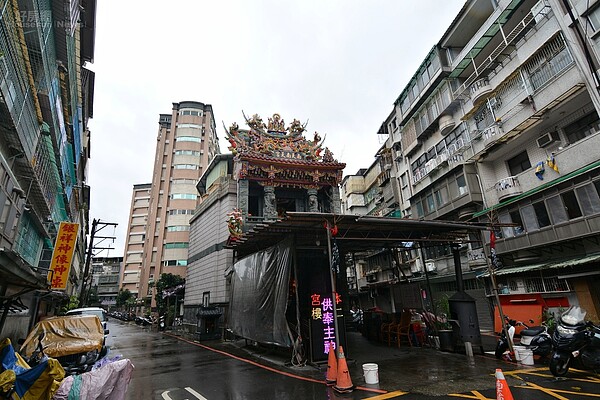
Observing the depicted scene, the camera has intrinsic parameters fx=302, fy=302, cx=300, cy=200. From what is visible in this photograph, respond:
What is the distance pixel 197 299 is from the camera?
935 inches

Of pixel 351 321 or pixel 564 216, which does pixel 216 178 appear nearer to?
pixel 351 321

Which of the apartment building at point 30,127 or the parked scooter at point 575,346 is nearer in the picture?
the apartment building at point 30,127

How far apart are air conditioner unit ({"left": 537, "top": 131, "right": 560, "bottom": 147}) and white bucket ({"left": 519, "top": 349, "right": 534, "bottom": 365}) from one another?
12490mm

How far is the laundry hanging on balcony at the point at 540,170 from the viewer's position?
16391 millimetres

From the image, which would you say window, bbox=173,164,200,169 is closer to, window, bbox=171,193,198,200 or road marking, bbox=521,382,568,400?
window, bbox=171,193,198,200

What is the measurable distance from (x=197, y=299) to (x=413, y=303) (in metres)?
16.5

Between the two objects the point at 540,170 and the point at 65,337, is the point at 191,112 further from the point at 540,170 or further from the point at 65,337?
the point at 540,170

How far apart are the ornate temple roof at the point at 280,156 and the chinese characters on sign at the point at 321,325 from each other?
1083 centimetres

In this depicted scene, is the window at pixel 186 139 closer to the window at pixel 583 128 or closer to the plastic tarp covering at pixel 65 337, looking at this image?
the plastic tarp covering at pixel 65 337

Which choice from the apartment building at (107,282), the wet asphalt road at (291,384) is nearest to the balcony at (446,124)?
the wet asphalt road at (291,384)

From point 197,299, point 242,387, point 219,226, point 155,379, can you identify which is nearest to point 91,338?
point 155,379

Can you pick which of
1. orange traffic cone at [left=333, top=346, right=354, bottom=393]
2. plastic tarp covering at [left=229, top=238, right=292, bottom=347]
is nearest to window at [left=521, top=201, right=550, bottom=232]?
plastic tarp covering at [left=229, top=238, right=292, bottom=347]

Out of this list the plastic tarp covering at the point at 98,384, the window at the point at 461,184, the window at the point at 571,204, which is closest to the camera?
the plastic tarp covering at the point at 98,384

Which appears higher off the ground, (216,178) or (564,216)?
(216,178)
